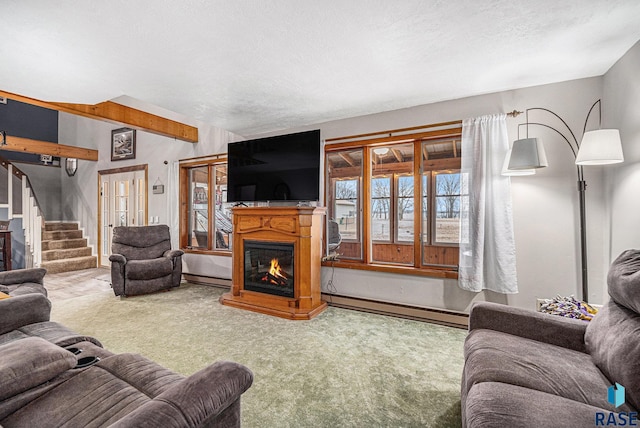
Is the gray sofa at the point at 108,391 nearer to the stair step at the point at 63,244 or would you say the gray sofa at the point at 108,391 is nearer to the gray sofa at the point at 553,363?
the gray sofa at the point at 553,363

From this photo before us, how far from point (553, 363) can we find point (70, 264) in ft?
24.7

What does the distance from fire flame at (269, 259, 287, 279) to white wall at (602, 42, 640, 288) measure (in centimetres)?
311

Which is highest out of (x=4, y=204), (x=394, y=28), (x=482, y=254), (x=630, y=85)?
(x=394, y=28)

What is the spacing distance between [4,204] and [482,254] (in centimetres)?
766

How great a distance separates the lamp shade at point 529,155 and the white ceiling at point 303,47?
0.63 metres

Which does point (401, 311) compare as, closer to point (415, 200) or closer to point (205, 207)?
point (415, 200)

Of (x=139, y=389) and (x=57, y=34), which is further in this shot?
(x=57, y=34)

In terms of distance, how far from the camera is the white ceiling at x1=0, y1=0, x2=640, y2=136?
173cm

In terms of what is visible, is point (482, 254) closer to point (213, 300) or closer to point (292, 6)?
point (292, 6)

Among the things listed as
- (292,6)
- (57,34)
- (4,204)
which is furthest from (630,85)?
(4,204)

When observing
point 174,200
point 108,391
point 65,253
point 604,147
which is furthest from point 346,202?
point 65,253

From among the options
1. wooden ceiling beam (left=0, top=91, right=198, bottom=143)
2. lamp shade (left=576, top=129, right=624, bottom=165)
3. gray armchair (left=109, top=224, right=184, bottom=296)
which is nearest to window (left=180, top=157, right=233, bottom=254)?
gray armchair (left=109, top=224, right=184, bottom=296)

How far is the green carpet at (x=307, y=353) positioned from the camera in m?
1.71

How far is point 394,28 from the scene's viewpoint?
190 centimetres
